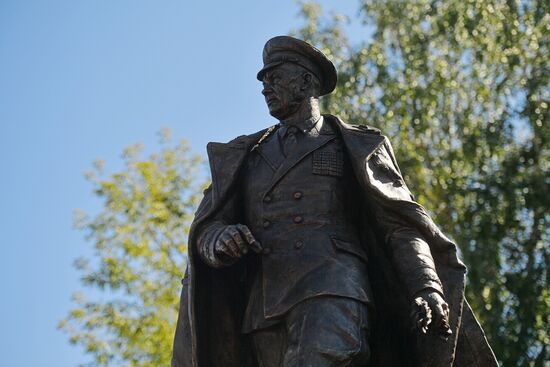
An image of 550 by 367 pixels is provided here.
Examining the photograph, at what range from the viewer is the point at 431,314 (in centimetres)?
711

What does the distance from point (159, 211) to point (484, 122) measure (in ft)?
20.6

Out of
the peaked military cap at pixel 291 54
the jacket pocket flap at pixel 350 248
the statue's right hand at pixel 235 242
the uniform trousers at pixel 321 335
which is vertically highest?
the peaked military cap at pixel 291 54

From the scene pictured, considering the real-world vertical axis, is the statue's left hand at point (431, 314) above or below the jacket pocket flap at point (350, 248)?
below

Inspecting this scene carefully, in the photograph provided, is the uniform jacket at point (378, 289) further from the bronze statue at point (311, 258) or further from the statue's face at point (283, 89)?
the statue's face at point (283, 89)

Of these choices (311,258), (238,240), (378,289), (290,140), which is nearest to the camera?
(238,240)

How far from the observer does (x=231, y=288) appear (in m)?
7.82

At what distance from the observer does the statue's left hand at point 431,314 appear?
278 inches

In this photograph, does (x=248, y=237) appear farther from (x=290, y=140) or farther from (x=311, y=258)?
(x=290, y=140)

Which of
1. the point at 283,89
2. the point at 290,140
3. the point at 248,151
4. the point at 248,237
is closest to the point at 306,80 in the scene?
the point at 283,89

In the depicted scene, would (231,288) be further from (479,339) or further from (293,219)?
(479,339)

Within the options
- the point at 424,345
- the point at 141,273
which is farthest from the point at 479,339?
the point at 141,273

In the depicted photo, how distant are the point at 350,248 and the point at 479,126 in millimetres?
15546

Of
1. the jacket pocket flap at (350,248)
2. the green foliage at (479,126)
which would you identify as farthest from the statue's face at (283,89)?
the green foliage at (479,126)

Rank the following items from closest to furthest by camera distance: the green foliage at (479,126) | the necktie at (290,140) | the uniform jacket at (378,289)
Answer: the uniform jacket at (378,289), the necktie at (290,140), the green foliage at (479,126)
